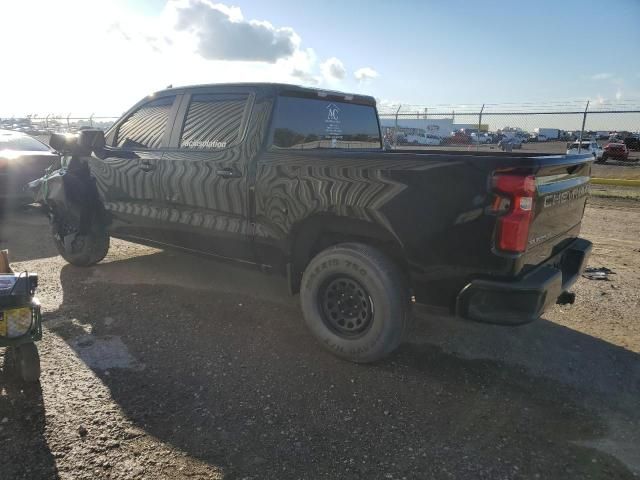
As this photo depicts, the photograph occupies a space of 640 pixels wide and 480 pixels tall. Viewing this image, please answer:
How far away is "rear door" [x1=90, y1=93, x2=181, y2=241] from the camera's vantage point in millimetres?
4438

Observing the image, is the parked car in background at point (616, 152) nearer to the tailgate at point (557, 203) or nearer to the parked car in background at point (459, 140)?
the parked car in background at point (459, 140)

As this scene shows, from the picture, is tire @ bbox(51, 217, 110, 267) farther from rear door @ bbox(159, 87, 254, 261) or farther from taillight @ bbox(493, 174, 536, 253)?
taillight @ bbox(493, 174, 536, 253)

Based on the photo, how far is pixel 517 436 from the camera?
2.57 m

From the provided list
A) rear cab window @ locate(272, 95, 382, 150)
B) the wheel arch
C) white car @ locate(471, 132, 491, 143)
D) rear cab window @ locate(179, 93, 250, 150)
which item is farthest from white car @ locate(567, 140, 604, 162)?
the wheel arch

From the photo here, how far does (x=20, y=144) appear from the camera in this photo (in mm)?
8148

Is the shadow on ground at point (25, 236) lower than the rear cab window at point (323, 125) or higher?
lower

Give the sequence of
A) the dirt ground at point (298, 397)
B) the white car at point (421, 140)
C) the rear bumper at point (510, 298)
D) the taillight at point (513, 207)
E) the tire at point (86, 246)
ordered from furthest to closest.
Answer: the white car at point (421, 140)
the tire at point (86, 246)
the rear bumper at point (510, 298)
the taillight at point (513, 207)
the dirt ground at point (298, 397)

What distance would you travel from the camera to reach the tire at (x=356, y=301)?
10.0 ft

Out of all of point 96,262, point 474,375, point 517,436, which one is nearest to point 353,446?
point 517,436

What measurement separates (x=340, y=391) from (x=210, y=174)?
2.04 meters

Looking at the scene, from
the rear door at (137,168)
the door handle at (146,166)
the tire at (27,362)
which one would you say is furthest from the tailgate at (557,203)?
the door handle at (146,166)

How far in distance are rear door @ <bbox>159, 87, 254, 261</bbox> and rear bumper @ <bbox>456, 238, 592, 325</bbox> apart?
1790mm

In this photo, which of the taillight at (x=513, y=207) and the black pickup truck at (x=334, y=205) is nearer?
the taillight at (x=513, y=207)

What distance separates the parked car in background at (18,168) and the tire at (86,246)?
2.56 m
